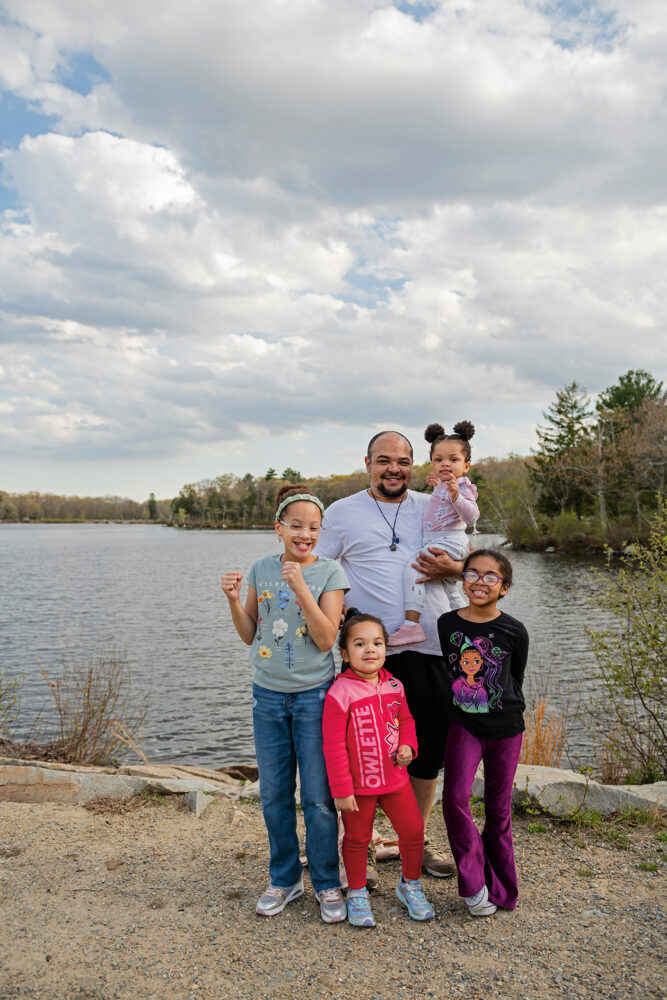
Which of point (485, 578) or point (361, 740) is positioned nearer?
point (361, 740)

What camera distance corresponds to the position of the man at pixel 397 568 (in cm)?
410

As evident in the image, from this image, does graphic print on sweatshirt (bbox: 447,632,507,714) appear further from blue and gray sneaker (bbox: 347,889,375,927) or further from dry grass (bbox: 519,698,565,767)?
dry grass (bbox: 519,698,565,767)

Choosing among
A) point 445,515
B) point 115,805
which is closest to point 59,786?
point 115,805

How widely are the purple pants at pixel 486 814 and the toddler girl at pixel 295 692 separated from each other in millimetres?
687

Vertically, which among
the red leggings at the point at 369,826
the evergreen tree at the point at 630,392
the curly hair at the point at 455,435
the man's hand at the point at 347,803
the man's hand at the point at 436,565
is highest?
the evergreen tree at the point at 630,392

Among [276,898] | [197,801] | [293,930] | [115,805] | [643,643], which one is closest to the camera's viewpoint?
[293,930]

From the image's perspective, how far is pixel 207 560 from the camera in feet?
172

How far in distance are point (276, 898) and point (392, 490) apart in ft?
8.08

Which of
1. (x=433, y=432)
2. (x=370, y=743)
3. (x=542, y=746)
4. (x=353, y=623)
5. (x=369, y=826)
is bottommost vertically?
(x=542, y=746)

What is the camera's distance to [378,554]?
4184 mm

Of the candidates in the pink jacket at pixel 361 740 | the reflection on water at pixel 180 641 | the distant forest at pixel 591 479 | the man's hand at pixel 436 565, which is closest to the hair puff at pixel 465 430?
the man's hand at pixel 436 565

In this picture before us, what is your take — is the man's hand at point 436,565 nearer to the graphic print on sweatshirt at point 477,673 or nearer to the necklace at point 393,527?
the necklace at point 393,527

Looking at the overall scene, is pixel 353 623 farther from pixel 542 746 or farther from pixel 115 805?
pixel 542 746

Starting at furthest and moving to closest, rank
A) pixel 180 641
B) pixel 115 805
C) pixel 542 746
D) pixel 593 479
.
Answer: pixel 593 479 < pixel 180 641 < pixel 542 746 < pixel 115 805
